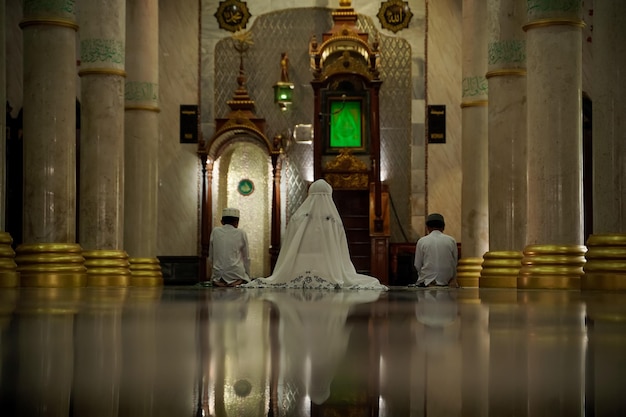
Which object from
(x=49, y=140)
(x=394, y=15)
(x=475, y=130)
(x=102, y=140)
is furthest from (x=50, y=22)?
(x=394, y=15)

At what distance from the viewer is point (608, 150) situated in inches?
344

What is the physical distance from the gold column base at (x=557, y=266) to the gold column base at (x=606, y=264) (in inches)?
7.6

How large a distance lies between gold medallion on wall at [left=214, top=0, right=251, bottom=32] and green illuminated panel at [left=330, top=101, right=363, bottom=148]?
270 cm

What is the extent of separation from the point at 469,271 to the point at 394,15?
735 centimetres

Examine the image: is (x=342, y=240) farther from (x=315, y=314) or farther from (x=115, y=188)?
(x=315, y=314)

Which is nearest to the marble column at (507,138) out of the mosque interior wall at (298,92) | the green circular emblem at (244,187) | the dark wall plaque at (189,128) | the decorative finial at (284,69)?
the mosque interior wall at (298,92)

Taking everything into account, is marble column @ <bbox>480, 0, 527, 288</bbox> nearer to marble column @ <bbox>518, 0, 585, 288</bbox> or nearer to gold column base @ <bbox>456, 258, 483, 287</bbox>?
marble column @ <bbox>518, 0, 585, 288</bbox>

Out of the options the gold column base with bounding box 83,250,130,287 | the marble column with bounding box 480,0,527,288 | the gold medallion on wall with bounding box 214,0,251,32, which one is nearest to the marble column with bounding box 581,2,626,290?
the marble column with bounding box 480,0,527,288

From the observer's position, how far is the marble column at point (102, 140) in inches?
462

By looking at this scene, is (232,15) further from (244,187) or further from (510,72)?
(510,72)

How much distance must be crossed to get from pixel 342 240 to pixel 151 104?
14.9 feet

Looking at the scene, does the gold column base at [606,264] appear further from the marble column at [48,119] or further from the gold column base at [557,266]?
the marble column at [48,119]

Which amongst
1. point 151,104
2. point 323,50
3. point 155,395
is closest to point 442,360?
point 155,395

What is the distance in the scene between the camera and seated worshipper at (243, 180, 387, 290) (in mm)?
12547
